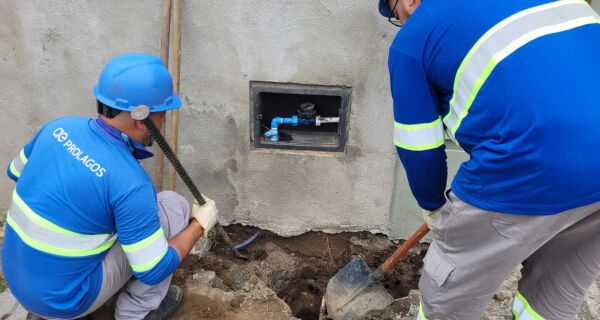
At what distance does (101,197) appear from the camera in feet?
5.89

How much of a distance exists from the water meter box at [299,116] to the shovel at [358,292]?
0.73 m

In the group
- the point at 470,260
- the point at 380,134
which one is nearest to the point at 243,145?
the point at 380,134

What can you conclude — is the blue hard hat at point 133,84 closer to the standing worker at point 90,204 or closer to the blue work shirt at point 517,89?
the standing worker at point 90,204

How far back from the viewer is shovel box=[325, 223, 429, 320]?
108 inches

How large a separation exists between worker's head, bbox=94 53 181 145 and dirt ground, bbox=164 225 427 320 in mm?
1175

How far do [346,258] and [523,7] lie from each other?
214cm

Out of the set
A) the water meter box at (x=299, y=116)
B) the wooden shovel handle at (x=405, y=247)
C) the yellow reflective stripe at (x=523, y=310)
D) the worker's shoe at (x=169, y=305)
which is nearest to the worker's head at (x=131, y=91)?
the water meter box at (x=299, y=116)

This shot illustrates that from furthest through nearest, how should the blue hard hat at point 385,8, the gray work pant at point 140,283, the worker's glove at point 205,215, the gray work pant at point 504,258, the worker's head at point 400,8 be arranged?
the worker's glove at point 205,215 → the gray work pant at point 140,283 → the blue hard hat at point 385,8 → the worker's head at point 400,8 → the gray work pant at point 504,258

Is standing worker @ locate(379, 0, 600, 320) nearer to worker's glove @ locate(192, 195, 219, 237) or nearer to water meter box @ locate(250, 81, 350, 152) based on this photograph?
water meter box @ locate(250, 81, 350, 152)

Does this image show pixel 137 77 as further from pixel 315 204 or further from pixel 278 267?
pixel 278 267

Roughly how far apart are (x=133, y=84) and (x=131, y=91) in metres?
0.03

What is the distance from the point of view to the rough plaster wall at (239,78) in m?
2.55

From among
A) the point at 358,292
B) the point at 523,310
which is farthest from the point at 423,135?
the point at 358,292

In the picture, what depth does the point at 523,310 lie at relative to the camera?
222 cm
